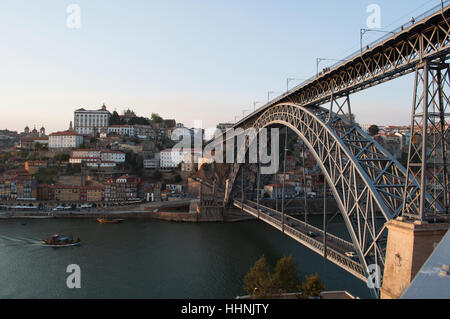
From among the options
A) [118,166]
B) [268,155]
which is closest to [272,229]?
[268,155]

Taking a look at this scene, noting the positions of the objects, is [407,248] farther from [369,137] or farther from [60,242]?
[60,242]

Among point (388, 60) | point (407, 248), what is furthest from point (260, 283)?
point (388, 60)

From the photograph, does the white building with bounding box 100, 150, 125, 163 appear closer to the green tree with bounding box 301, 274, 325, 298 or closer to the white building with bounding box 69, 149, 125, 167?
the white building with bounding box 69, 149, 125, 167

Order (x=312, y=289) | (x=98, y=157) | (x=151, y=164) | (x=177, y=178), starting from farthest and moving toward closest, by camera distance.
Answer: (x=151, y=164) → (x=98, y=157) → (x=177, y=178) → (x=312, y=289)

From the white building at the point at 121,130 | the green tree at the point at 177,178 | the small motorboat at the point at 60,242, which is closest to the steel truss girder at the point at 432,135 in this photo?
the small motorboat at the point at 60,242

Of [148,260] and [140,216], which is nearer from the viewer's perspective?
[148,260]

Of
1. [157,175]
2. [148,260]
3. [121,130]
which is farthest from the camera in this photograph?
[121,130]

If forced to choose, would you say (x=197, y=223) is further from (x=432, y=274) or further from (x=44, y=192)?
(x=432, y=274)
